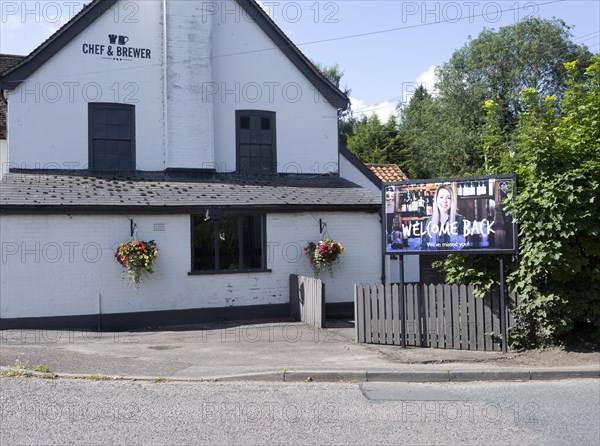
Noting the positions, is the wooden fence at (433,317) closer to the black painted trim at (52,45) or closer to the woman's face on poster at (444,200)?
the woman's face on poster at (444,200)

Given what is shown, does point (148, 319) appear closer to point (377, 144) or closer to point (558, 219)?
point (558, 219)

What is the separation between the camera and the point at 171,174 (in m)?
17.1

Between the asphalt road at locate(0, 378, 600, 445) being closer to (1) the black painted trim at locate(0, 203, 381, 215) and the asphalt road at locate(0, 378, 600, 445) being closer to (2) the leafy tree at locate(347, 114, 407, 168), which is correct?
(1) the black painted trim at locate(0, 203, 381, 215)

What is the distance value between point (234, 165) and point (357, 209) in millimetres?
3762

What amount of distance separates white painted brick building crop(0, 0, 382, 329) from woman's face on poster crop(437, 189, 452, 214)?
217 inches

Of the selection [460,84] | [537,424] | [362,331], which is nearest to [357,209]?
[362,331]

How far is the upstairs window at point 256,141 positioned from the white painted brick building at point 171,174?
0.03m

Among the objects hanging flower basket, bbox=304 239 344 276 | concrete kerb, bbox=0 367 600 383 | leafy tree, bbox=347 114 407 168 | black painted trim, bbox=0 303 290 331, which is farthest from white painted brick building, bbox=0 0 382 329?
leafy tree, bbox=347 114 407 168

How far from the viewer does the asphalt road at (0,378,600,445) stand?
648 cm

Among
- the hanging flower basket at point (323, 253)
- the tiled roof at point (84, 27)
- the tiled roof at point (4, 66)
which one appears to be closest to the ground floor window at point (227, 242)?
the hanging flower basket at point (323, 253)

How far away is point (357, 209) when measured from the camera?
16.8 meters

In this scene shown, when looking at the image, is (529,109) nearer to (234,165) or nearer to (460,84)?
(234,165)

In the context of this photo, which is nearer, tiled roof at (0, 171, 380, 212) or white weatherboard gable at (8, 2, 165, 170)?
tiled roof at (0, 171, 380, 212)

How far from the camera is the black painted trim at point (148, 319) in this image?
14086mm
